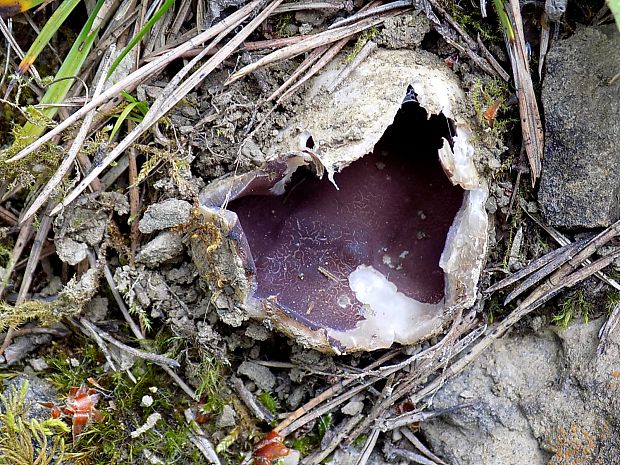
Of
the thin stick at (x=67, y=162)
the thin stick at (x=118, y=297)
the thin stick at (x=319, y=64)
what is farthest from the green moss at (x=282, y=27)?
the thin stick at (x=118, y=297)

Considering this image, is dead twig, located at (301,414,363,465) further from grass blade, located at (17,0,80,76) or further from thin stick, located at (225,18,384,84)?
grass blade, located at (17,0,80,76)

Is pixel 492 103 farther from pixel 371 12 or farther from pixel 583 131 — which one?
pixel 371 12

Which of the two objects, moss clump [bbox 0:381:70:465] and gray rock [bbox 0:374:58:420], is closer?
moss clump [bbox 0:381:70:465]

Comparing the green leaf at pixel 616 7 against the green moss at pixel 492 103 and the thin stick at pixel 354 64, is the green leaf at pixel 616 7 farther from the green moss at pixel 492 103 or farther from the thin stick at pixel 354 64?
the thin stick at pixel 354 64

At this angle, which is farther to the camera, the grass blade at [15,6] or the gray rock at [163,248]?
the gray rock at [163,248]

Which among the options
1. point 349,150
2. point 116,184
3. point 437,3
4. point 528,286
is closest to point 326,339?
point 349,150

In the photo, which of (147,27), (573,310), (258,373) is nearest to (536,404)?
(573,310)

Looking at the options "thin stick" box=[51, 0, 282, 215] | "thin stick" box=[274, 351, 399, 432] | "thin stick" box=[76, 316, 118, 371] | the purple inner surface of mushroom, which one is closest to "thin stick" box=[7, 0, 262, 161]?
"thin stick" box=[51, 0, 282, 215]
